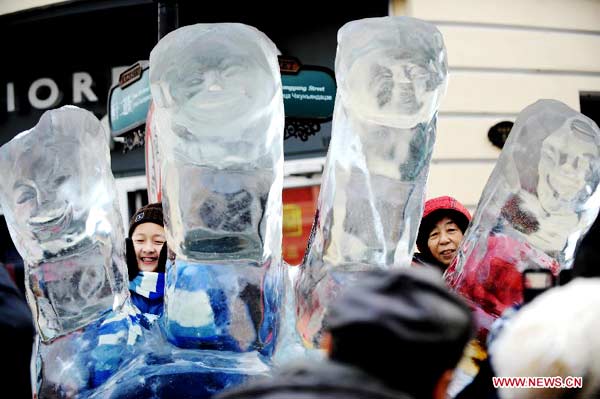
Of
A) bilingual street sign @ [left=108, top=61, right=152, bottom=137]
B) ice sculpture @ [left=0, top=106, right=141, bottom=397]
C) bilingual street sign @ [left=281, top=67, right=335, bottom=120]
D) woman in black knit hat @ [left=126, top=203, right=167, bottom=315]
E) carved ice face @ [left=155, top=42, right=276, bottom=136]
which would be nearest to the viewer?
carved ice face @ [left=155, top=42, right=276, bottom=136]

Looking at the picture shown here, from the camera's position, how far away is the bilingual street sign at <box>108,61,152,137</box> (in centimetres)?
335

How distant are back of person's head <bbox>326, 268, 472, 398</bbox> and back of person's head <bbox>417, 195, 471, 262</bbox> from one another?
5.21 feet

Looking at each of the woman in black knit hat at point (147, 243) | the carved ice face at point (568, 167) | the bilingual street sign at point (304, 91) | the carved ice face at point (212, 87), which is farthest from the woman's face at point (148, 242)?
the bilingual street sign at point (304, 91)

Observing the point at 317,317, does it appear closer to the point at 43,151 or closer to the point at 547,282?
the point at 547,282

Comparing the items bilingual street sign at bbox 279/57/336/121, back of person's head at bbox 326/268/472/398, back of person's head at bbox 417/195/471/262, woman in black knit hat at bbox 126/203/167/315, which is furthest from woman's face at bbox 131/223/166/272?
back of person's head at bbox 326/268/472/398

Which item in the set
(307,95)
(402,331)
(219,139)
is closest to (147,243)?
(219,139)

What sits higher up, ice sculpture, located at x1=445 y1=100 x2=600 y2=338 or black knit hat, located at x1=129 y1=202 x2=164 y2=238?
ice sculpture, located at x1=445 y1=100 x2=600 y2=338

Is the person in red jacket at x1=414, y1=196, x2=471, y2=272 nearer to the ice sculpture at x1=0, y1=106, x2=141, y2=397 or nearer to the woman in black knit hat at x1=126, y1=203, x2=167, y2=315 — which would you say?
the woman in black knit hat at x1=126, y1=203, x2=167, y2=315

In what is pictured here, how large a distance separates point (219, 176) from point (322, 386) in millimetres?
776

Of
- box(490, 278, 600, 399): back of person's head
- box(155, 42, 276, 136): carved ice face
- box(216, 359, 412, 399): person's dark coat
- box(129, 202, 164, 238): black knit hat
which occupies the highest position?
box(155, 42, 276, 136): carved ice face

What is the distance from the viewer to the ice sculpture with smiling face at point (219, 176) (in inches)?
64.4

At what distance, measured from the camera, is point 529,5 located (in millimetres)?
5629

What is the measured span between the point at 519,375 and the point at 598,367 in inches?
5.0

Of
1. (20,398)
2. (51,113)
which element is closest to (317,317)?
(20,398)
